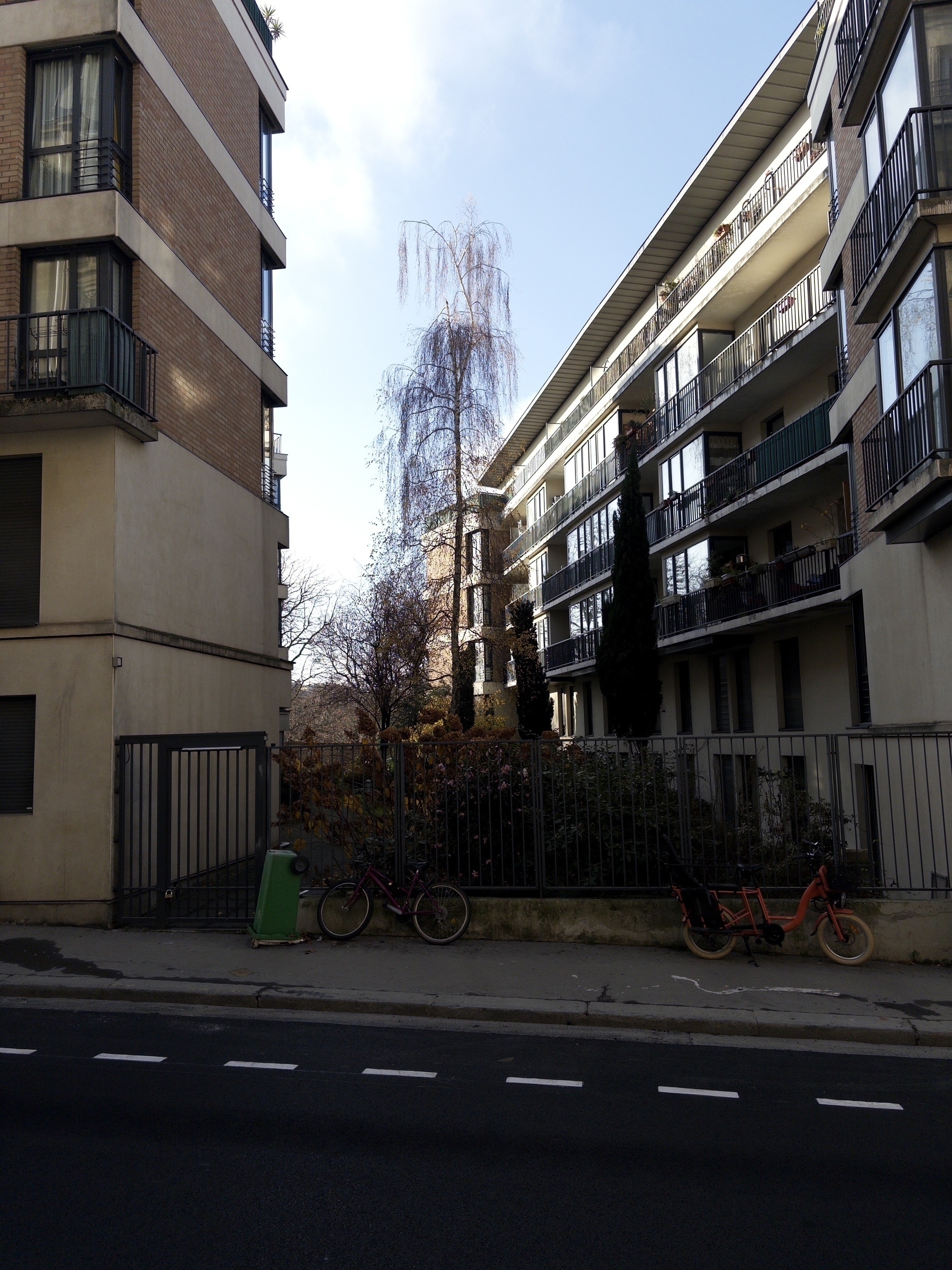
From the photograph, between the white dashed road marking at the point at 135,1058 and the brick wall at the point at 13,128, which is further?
the brick wall at the point at 13,128

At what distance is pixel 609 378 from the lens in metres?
36.3

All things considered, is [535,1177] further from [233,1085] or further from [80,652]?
[80,652]

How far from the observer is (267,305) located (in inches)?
787

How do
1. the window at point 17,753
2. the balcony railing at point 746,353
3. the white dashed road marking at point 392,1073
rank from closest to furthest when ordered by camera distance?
the white dashed road marking at point 392,1073
the window at point 17,753
the balcony railing at point 746,353

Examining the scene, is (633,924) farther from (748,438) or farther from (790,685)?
(748,438)

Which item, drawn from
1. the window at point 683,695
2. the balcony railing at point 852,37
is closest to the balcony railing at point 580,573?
the window at point 683,695

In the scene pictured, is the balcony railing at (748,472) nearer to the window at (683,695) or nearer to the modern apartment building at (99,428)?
the window at (683,695)

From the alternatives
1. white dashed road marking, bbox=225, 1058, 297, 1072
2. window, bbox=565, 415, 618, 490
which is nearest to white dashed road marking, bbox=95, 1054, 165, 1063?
white dashed road marking, bbox=225, 1058, 297, 1072

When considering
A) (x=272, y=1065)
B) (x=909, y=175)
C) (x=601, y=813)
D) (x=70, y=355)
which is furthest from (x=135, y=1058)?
(x=909, y=175)

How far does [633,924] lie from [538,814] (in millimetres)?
1542

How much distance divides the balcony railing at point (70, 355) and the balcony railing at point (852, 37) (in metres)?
10.5

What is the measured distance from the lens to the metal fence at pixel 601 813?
10633 mm

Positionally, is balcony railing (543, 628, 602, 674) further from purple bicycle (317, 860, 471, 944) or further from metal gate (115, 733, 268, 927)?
purple bicycle (317, 860, 471, 944)

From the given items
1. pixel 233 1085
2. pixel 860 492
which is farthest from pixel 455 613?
pixel 233 1085
